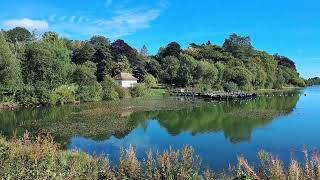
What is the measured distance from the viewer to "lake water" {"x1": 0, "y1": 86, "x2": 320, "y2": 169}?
84.2 feet

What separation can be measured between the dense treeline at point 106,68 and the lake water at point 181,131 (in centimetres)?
1130

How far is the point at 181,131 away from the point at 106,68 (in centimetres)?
5884

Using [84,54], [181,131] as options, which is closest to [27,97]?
[181,131]

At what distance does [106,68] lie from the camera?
91.8 meters

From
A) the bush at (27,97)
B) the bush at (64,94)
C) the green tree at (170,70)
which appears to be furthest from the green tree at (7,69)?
the green tree at (170,70)

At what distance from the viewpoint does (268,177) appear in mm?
10609

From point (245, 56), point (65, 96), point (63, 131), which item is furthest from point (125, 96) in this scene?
point (245, 56)

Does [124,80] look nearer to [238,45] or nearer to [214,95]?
[214,95]

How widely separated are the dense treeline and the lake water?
11.3 metres

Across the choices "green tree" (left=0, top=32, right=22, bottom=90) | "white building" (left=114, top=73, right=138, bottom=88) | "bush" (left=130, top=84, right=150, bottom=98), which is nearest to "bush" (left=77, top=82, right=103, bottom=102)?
"bush" (left=130, top=84, right=150, bottom=98)

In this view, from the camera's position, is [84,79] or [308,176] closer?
[308,176]

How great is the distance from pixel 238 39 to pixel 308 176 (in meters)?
136

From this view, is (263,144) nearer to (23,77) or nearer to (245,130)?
(245,130)

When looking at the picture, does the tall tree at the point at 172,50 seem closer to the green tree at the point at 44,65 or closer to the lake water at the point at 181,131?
the green tree at the point at 44,65
